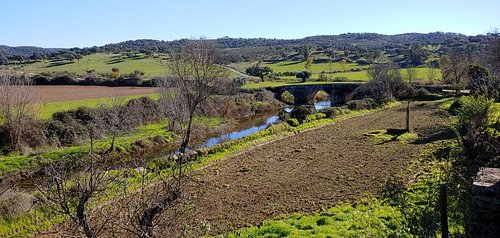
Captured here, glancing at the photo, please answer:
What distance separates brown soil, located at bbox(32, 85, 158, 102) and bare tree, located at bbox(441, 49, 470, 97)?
135 feet

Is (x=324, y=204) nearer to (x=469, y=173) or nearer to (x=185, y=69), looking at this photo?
(x=469, y=173)

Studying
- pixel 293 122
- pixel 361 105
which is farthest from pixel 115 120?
pixel 361 105

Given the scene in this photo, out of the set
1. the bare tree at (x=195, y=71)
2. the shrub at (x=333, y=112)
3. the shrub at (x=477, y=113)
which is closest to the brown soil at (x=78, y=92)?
the bare tree at (x=195, y=71)

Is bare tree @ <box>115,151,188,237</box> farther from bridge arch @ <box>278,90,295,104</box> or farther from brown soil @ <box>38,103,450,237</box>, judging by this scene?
bridge arch @ <box>278,90,295,104</box>

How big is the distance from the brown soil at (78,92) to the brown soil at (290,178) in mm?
32195

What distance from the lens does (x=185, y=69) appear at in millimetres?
31641

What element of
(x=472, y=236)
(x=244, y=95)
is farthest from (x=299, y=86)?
(x=472, y=236)

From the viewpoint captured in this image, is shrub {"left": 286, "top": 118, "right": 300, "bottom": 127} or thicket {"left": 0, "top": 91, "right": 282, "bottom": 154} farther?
shrub {"left": 286, "top": 118, "right": 300, "bottom": 127}

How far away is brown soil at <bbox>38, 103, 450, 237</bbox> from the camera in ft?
50.9

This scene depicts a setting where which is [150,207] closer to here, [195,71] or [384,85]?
[195,71]

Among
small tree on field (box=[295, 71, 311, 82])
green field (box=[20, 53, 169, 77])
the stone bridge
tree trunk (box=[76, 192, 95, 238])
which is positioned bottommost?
the stone bridge

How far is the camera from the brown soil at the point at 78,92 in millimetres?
52062

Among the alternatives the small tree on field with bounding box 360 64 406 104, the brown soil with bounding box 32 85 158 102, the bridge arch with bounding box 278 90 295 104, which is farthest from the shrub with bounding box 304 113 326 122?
the brown soil with bounding box 32 85 158 102

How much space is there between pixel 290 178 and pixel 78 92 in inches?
1853
